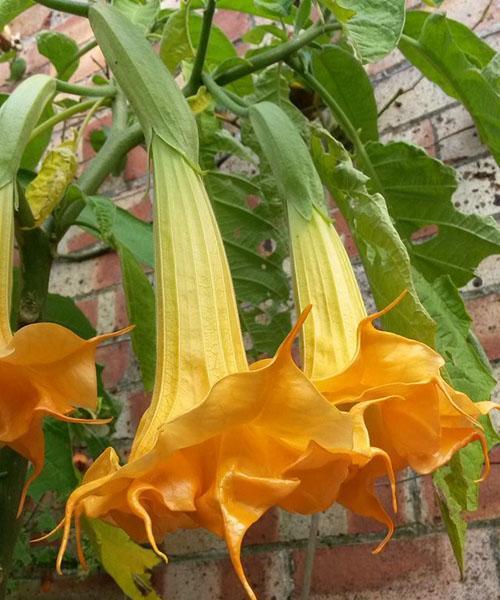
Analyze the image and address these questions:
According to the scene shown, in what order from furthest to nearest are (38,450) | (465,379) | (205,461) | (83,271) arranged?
(83,271)
(465,379)
(38,450)
(205,461)

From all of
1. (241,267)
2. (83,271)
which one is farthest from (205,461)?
(83,271)

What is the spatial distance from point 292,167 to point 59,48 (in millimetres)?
603

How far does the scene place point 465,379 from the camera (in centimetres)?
62

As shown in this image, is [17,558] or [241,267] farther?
[17,558]

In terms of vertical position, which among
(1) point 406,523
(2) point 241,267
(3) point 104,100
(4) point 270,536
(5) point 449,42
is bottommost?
(4) point 270,536

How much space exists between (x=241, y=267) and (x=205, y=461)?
0.54 m

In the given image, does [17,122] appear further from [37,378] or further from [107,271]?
[107,271]

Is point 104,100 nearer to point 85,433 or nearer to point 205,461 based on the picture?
point 85,433

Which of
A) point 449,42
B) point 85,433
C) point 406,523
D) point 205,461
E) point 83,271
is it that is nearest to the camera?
point 205,461

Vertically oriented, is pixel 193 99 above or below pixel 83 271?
above

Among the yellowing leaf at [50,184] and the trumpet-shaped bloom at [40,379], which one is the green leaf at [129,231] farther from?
the trumpet-shaped bloom at [40,379]

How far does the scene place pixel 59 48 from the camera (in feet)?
3.41

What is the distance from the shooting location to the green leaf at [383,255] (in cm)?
52

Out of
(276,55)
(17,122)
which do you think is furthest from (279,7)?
(17,122)
